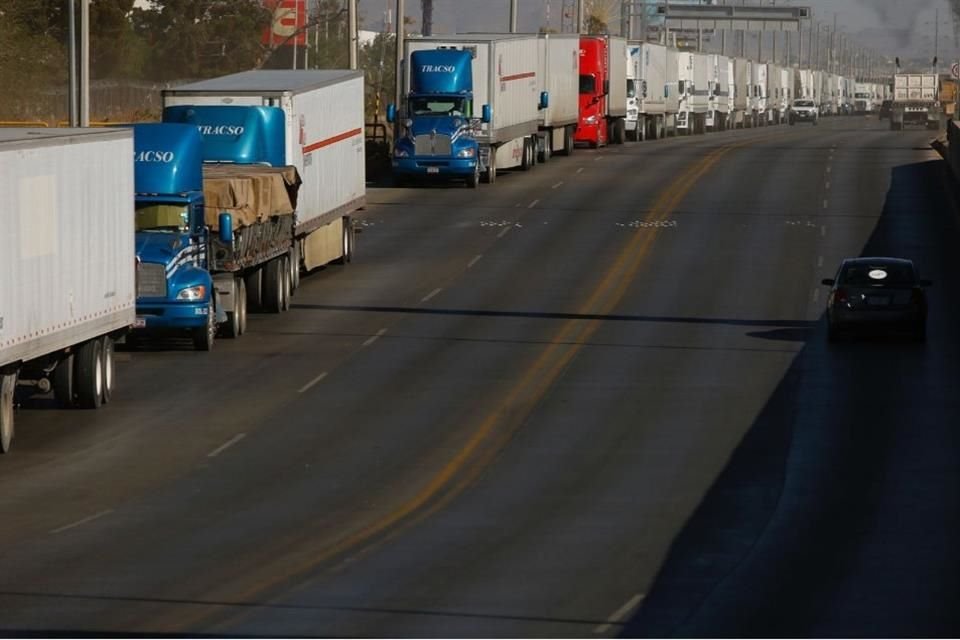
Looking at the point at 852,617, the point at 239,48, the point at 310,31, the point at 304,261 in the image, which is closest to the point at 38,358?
the point at 852,617

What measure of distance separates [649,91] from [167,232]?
68.4m

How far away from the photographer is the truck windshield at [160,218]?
3531 cm

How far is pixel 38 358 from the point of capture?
2848cm

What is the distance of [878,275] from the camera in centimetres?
3866

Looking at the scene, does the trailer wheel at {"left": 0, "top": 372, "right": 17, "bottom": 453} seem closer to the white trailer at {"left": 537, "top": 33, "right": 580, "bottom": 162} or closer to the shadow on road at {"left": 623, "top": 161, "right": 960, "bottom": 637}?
the shadow on road at {"left": 623, "top": 161, "right": 960, "bottom": 637}

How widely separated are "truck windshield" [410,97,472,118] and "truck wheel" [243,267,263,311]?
2465 centimetres

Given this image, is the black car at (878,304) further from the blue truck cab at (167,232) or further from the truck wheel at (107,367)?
the truck wheel at (107,367)

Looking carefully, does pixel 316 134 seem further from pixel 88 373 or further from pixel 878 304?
pixel 88 373

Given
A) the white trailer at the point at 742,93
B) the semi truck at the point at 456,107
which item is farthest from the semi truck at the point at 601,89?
the white trailer at the point at 742,93

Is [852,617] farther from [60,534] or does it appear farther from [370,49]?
[370,49]

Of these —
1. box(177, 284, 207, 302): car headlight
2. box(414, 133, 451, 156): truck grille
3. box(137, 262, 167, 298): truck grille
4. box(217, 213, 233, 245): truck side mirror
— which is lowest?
box(177, 284, 207, 302): car headlight

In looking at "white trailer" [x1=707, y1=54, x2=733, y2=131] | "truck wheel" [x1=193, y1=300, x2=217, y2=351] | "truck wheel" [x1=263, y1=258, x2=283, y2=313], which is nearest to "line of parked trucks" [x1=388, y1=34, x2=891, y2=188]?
"white trailer" [x1=707, y1=54, x2=733, y2=131]

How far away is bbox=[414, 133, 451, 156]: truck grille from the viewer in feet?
220

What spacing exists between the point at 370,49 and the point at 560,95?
74.2 m
